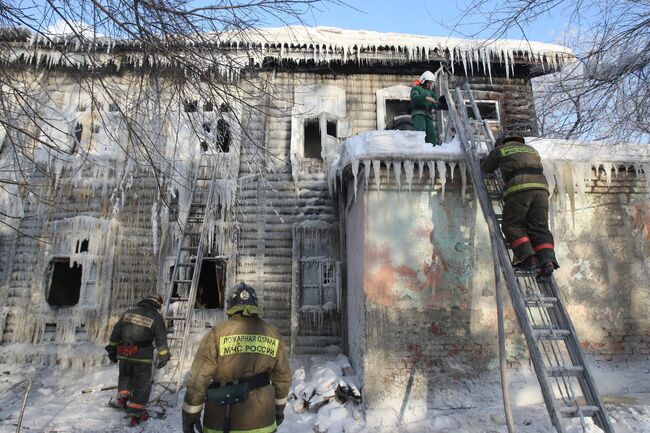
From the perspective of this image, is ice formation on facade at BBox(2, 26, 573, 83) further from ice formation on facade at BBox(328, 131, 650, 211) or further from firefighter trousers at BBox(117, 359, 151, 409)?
firefighter trousers at BBox(117, 359, 151, 409)

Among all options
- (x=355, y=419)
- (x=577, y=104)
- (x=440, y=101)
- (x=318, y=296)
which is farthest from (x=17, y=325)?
(x=577, y=104)

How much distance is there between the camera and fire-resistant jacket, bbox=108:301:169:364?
18.6 ft

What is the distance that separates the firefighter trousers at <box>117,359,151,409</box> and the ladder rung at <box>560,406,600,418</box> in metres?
4.83

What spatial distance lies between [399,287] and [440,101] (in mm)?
3268

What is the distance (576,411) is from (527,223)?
186 centimetres

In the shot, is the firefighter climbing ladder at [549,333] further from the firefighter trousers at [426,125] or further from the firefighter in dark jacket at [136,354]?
the firefighter in dark jacket at [136,354]

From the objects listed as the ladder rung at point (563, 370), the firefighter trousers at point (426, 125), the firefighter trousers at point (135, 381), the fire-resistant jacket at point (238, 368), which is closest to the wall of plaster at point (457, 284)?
the firefighter trousers at point (426, 125)

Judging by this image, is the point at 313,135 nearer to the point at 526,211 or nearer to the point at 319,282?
the point at 319,282

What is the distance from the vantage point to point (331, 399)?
568cm

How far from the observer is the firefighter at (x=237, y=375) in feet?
10.3

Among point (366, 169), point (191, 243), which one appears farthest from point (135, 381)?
point (366, 169)

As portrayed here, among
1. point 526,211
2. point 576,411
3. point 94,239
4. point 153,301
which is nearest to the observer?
point 576,411

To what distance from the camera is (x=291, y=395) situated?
6.07 m

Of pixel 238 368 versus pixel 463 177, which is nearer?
pixel 238 368
